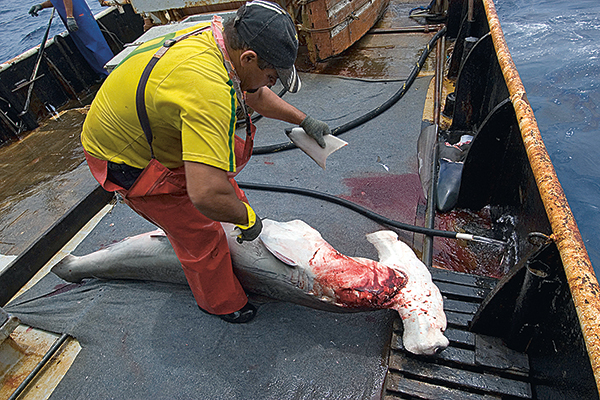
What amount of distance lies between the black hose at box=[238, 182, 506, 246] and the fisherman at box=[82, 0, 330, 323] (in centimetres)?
126

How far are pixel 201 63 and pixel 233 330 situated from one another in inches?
68.6

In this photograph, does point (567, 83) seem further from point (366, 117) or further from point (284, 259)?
point (284, 259)

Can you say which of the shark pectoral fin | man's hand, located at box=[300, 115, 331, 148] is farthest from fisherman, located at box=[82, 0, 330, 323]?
man's hand, located at box=[300, 115, 331, 148]

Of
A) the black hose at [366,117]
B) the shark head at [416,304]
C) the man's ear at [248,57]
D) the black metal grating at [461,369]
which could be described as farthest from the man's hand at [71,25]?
the black metal grating at [461,369]

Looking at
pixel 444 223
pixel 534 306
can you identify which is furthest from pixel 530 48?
pixel 534 306

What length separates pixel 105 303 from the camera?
8.97 ft

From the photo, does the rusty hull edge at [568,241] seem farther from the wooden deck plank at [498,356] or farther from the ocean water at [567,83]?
the ocean water at [567,83]

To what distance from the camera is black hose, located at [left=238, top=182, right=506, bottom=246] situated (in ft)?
8.23

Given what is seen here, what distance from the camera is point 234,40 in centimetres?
162

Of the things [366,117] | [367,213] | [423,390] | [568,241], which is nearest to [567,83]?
[366,117]

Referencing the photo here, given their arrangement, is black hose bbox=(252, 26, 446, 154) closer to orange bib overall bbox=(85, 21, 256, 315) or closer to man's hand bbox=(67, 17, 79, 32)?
orange bib overall bbox=(85, 21, 256, 315)

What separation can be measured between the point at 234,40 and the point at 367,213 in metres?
1.85

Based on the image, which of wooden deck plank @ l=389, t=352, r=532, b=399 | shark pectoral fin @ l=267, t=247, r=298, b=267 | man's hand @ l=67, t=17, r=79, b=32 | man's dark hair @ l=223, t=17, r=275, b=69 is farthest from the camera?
man's hand @ l=67, t=17, r=79, b=32

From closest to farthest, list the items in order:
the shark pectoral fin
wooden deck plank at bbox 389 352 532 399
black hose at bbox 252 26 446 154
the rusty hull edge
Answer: the rusty hull edge
wooden deck plank at bbox 389 352 532 399
the shark pectoral fin
black hose at bbox 252 26 446 154
